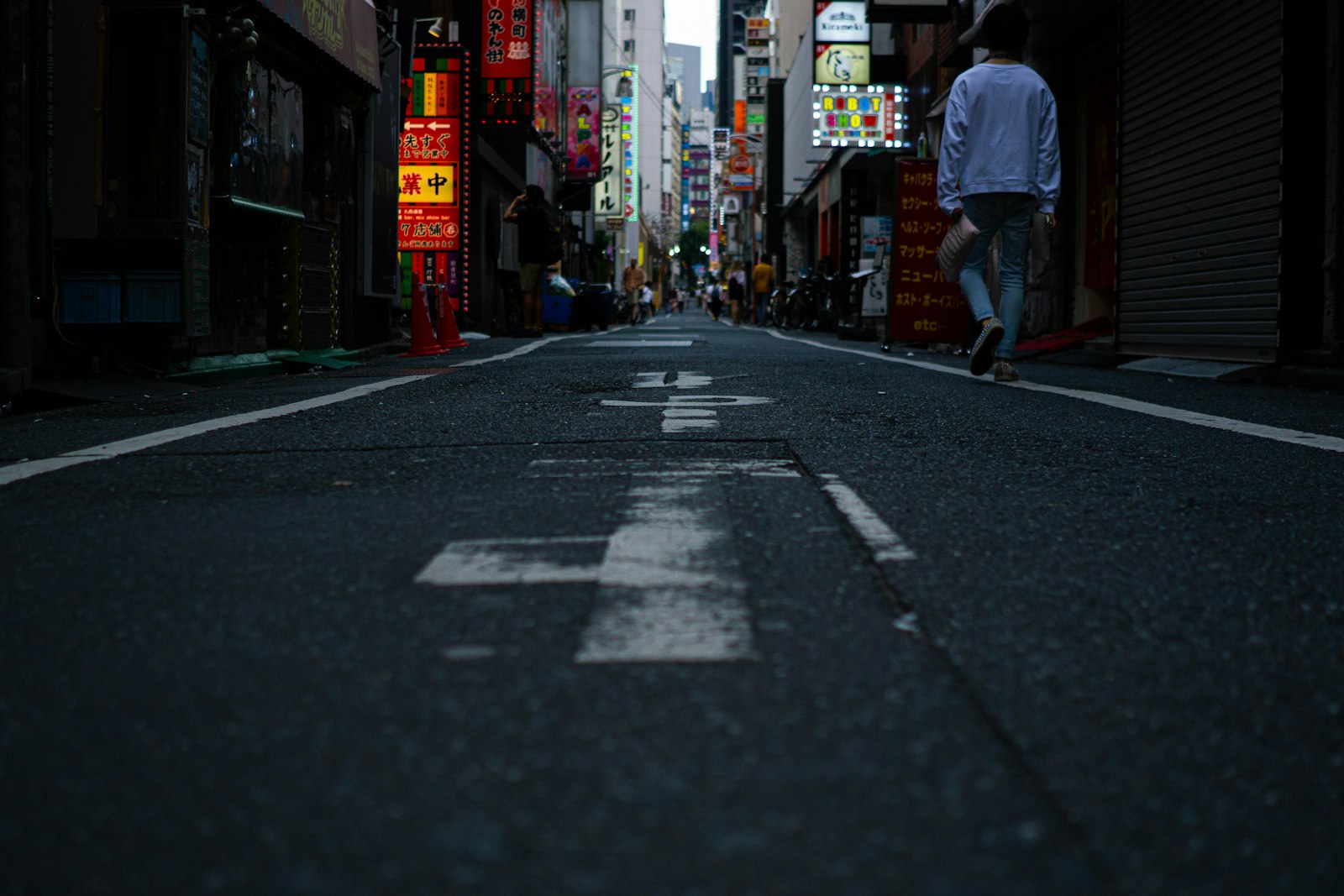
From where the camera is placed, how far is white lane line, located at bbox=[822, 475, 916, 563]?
2.53m

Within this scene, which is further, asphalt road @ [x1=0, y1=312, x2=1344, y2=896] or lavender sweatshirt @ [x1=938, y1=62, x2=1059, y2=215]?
lavender sweatshirt @ [x1=938, y1=62, x2=1059, y2=215]

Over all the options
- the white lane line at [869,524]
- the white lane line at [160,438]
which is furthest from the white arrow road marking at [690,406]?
the white lane line at [869,524]

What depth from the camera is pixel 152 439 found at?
15.6 ft

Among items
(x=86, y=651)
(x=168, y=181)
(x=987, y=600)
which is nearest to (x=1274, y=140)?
(x=168, y=181)

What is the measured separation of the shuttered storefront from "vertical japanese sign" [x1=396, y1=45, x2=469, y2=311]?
480 inches

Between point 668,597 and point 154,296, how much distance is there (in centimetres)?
664

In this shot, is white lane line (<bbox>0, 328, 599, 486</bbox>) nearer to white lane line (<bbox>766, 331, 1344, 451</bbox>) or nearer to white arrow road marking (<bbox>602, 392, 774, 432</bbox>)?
white arrow road marking (<bbox>602, 392, 774, 432</bbox>)

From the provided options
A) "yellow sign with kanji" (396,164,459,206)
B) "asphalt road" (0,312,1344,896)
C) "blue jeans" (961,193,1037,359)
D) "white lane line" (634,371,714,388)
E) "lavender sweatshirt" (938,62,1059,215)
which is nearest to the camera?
Answer: "asphalt road" (0,312,1344,896)

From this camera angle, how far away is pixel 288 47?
10.8 m

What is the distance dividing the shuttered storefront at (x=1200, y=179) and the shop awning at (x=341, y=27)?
660cm

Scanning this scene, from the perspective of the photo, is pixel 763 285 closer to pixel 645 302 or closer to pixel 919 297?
pixel 919 297

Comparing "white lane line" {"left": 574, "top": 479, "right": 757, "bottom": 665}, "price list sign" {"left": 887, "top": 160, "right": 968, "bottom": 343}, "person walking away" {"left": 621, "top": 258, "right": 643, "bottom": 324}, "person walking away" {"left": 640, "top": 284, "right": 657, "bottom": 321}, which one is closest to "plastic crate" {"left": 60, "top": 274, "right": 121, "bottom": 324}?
"white lane line" {"left": 574, "top": 479, "right": 757, "bottom": 665}

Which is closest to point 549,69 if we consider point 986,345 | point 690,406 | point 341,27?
point 341,27

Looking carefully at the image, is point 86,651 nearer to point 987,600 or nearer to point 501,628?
point 501,628
